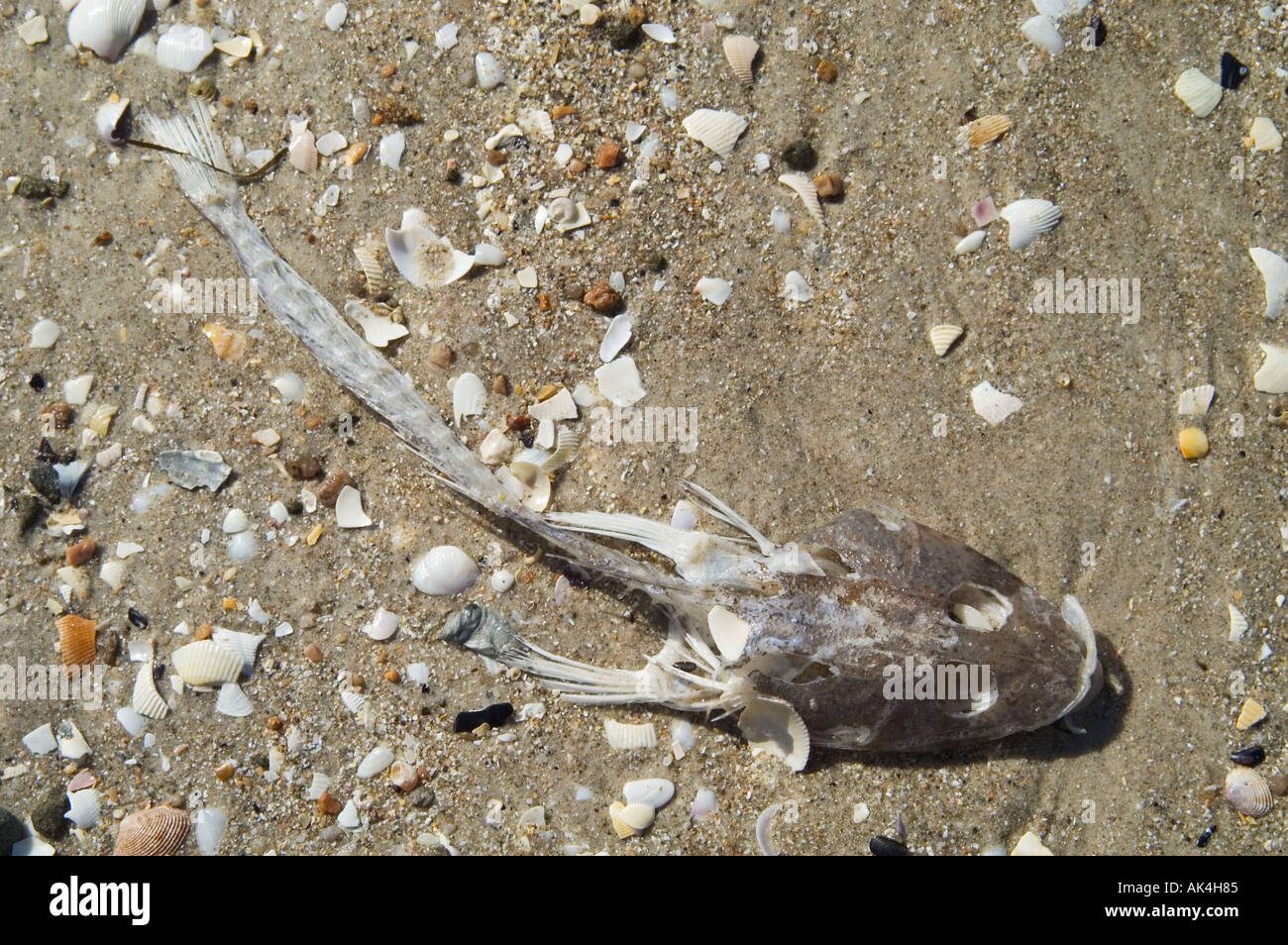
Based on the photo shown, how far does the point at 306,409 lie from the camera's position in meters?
4.12

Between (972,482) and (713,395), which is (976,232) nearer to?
(972,482)

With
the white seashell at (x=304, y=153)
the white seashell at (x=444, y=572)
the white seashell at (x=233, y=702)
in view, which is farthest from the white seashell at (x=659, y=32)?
the white seashell at (x=233, y=702)

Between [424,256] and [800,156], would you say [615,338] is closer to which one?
[424,256]

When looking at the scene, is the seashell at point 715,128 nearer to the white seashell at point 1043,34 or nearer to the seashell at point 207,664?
the white seashell at point 1043,34

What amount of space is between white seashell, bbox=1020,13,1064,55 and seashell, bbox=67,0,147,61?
4157mm

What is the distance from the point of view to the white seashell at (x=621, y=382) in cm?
411

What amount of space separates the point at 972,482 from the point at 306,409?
10.1 feet

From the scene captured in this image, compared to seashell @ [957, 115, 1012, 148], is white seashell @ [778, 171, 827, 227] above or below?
below

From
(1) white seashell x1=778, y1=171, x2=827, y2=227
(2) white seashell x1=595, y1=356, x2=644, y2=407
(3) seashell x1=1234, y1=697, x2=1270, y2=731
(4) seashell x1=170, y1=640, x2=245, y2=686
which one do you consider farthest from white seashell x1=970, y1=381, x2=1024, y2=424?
(4) seashell x1=170, y1=640, x2=245, y2=686

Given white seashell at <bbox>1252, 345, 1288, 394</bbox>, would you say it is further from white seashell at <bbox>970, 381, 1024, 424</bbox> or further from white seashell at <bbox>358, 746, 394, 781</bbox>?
white seashell at <bbox>358, 746, 394, 781</bbox>

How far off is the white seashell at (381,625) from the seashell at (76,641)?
1.20 m

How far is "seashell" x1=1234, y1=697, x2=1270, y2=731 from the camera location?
158 inches

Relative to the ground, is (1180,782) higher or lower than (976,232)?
lower
